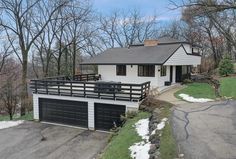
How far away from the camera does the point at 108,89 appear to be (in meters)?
14.4

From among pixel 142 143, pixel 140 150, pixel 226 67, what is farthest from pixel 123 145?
pixel 226 67

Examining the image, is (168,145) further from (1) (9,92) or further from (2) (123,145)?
(1) (9,92)

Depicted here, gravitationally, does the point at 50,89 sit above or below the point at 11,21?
below

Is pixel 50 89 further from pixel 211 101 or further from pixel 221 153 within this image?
pixel 221 153

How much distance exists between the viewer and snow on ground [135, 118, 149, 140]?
9160 mm

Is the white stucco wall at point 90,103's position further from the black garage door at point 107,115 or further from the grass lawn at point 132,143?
the grass lawn at point 132,143

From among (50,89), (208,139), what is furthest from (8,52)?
(208,139)

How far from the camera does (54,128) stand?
15.2 m

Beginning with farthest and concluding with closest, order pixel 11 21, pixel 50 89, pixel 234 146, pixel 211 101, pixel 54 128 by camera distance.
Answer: pixel 11 21, pixel 50 89, pixel 54 128, pixel 211 101, pixel 234 146

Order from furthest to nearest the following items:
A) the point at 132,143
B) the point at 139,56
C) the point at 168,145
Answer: the point at 139,56
the point at 132,143
the point at 168,145

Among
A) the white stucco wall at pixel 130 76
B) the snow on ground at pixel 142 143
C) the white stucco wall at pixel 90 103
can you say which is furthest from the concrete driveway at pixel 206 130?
the white stucco wall at pixel 130 76

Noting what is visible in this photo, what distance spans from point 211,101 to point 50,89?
1072cm

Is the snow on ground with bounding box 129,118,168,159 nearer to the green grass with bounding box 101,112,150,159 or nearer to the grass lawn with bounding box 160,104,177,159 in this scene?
the green grass with bounding box 101,112,150,159

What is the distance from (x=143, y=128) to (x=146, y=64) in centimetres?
864
